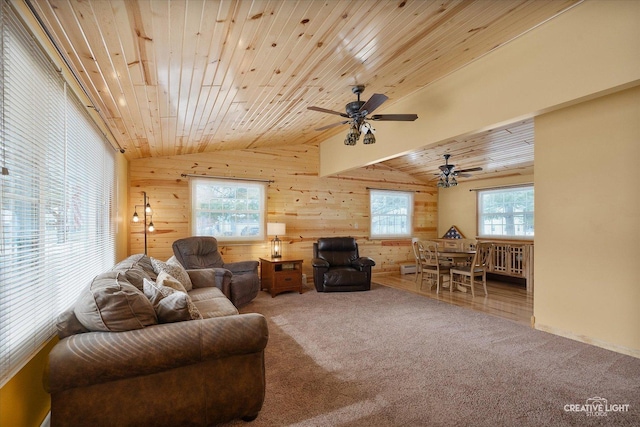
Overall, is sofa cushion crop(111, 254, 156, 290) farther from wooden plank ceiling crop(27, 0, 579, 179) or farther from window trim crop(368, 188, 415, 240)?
window trim crop(368, 188, 415, 240)

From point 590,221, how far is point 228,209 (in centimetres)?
495

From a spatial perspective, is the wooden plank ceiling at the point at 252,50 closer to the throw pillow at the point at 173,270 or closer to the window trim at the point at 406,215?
the throw pillow at the point at 173,270

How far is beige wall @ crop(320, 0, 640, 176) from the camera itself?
2383 mm

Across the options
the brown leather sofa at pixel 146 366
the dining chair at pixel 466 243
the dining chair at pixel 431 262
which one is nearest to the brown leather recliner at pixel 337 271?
the dining chair at pixel 431 262

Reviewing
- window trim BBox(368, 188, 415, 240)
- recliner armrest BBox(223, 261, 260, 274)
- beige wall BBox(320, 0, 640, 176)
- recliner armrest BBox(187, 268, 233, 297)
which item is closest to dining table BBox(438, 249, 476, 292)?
window trim BBox(368, 188, 415, 240)

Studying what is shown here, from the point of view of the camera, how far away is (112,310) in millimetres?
1702

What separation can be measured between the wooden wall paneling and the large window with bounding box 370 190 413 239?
17cm

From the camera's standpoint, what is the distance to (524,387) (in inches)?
88.4

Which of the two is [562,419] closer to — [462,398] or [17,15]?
[462,398]

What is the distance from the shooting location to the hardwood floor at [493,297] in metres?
4.13

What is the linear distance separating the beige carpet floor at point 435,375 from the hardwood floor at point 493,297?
44cm

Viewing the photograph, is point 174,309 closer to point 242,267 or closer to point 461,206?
point 242,267

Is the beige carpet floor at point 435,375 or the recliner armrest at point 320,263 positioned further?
the recliner armrest at point 320,263

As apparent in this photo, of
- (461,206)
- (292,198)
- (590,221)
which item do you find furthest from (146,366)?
(461,206)
